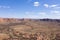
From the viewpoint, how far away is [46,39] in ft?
64.7

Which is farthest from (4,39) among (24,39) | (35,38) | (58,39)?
(58,39)

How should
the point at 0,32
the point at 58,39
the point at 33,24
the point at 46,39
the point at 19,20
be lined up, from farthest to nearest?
the point at 19,20 < the point at 33,24 < the point at 0,32 < the point at 58,39 < the point at 46,39

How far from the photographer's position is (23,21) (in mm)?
41781

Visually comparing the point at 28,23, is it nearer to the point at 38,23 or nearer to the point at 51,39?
the point at 38,23

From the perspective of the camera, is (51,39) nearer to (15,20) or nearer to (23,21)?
(23,21)

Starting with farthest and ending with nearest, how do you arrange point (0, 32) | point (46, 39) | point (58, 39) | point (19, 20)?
point (19, 20) → point (0, 32) → point (58, 39) → point (46, 39)

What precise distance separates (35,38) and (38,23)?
2119 cm

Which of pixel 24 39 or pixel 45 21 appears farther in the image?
pixel 45 21

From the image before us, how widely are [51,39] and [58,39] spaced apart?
5.93ft

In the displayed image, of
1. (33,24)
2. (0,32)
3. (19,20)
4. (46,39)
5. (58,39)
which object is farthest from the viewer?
(19,20)

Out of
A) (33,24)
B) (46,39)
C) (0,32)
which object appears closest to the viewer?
(46,39)

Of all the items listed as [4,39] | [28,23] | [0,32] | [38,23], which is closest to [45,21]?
[38,23]

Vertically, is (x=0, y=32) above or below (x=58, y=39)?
above

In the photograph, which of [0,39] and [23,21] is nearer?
[0,39]
